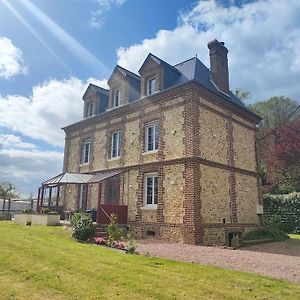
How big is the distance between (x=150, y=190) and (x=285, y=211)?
11.7 m

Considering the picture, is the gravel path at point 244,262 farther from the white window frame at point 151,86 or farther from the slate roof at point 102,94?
the slate roof at point 102,94

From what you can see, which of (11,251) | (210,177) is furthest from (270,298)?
(210,177)

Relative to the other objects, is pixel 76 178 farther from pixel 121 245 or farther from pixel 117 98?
pixel 121 245

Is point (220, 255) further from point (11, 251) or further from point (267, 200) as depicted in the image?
point (267, 200)

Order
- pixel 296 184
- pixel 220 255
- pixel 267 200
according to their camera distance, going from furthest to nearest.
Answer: pixel 296 184, pixel 267 200, pixel 220 255

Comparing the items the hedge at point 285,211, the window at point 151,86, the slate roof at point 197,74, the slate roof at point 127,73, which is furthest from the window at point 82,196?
the hedge at point 285,211

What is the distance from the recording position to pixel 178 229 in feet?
46.5

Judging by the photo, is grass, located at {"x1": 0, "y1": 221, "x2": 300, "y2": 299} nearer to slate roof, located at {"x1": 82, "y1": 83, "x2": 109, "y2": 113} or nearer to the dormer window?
the dormer window

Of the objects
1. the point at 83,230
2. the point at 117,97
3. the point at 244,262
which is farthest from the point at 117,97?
the point at 244,262

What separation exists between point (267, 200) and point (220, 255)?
14.6m

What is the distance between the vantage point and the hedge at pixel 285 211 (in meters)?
22.2

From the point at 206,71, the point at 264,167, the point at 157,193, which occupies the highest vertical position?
the point at 206,71

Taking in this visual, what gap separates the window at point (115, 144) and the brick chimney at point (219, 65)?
20.8 feet

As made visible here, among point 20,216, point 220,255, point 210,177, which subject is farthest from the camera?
point 20,216
